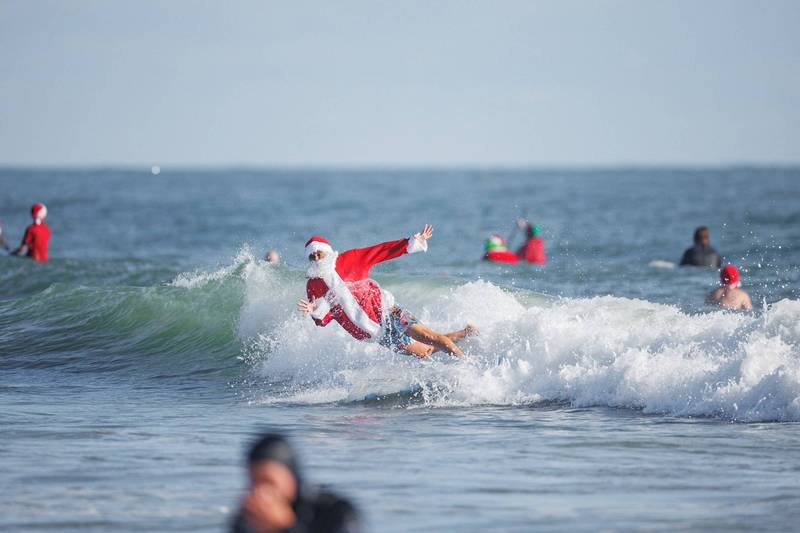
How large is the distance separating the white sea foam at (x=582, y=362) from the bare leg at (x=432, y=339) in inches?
7.2

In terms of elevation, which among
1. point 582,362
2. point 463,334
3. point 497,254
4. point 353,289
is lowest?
point 582,362

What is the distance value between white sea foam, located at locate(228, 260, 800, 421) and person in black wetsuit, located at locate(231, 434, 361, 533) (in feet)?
20.4

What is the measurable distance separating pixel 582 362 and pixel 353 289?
2.32m

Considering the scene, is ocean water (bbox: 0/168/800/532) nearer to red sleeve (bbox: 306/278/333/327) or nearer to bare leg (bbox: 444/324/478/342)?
bare leg (bbox: 444/324/478/342)

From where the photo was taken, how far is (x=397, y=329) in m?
11.2

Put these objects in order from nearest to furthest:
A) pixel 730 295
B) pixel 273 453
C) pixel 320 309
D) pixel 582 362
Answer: pixel 273 453, pixel 320 309, pixel 582 362, pixel 730 295

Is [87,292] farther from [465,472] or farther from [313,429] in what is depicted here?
[465,472]

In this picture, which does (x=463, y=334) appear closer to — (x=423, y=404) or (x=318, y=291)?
(x=423, y=404)

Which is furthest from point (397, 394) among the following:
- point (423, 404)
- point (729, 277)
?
point (729, 277)

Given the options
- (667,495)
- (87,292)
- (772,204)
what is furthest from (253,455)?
(772,204)

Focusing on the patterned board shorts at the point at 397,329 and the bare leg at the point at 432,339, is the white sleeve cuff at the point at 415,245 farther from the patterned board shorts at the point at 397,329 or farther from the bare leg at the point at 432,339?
the bare leg at the point at 432,339

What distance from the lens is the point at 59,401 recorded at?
36.7 ft

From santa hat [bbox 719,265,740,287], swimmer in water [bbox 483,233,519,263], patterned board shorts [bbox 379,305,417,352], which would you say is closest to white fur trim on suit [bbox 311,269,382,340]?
patterned board shorts [bbox 379,305,417,352]

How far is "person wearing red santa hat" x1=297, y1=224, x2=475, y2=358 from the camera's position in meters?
11.0
